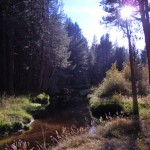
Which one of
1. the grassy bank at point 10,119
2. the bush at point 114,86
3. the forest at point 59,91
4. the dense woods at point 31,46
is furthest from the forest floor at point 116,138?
the dense woods at point 31,46

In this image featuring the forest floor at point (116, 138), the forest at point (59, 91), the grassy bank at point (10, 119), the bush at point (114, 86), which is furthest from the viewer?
the bush at point (114, 86)

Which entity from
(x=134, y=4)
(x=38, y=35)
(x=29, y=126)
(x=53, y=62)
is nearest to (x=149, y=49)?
(x=134, y=4)

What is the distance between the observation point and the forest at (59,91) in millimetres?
11570

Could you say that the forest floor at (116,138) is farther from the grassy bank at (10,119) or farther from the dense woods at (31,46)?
the dense woods at (31,46)

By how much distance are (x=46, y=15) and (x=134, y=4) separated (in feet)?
75.8

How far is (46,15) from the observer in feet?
130

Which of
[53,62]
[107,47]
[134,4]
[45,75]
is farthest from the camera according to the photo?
[107,47]

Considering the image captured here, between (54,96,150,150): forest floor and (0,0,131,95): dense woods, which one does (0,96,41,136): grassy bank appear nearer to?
(54,96,150,150): forest floor

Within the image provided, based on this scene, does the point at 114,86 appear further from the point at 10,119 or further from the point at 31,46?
the point at 31,46

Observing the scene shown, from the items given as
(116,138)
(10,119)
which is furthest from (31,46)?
(116,138)

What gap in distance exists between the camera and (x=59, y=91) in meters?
50.5

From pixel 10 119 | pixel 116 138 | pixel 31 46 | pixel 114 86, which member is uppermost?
pixel 31 46

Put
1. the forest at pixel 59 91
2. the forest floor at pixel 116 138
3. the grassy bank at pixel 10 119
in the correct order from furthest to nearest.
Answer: the grassy bank at pixel 10 119 < the forest at pixel 59 91 < the forest floor at pixel 116 138

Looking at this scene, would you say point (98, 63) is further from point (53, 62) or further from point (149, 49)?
point (149, 49)
